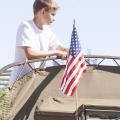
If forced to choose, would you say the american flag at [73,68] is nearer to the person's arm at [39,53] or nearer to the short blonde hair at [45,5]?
the person's arm at [39,53]

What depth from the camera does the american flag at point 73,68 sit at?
8.31 m

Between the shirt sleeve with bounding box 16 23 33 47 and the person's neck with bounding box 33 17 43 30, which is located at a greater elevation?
the person's neck with bounding box 33 17 43 30

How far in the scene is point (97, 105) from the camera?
7.74 meters

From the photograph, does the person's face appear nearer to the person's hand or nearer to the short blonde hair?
the short blonde hair

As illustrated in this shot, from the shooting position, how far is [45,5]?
874cm

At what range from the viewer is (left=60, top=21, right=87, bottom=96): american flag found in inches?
327

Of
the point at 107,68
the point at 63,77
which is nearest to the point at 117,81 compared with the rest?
the point at 107,68

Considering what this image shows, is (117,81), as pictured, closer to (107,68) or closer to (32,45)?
(107,68)

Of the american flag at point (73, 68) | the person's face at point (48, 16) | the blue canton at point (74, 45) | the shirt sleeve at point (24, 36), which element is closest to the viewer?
the american flag at point (73, 68)

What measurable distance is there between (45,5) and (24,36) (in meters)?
0.52

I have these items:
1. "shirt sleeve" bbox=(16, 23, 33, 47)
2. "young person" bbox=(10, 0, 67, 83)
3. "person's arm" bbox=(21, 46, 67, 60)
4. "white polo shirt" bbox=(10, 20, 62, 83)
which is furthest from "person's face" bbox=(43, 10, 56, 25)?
"person's arm" bbox=(21, 46, 67, 60)

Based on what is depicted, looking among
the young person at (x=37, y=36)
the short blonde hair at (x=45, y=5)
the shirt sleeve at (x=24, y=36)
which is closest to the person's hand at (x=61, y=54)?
the young person at (x=37, y=36)

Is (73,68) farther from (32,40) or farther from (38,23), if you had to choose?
(38,23)

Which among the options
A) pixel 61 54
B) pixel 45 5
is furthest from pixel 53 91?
pixel 45 5
